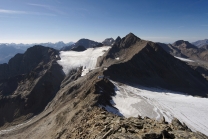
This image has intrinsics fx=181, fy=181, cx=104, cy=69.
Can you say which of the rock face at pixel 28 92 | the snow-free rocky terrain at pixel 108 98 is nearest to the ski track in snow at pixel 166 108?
the snow-free rocky terrain at pixel 108 98

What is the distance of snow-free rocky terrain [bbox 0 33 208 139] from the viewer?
24.4 metres

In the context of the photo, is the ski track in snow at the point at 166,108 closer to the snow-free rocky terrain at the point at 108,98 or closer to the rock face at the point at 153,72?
the snow-free rocky terrain at the point at 108,98

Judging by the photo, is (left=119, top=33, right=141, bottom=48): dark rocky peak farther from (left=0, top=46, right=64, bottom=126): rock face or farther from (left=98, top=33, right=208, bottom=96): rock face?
(left=0, top=46, right=64, bottom=126): rock face

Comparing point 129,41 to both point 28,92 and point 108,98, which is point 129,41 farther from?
point 108,98

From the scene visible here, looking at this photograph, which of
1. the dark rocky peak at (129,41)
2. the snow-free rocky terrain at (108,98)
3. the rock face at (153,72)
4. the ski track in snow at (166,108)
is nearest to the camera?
the snow-free rocky terrain at (108,98)

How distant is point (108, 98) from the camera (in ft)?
166

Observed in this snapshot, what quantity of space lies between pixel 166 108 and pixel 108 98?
15.7 meters

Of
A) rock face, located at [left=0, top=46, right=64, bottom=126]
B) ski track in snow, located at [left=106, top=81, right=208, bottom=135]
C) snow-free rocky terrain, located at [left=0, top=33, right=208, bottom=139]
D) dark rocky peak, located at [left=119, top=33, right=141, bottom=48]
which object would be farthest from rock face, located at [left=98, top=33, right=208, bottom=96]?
rock face, located at [left=0, top=46, right=64, bottom=126]

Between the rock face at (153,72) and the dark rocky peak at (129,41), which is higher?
the dark rocky peak at (129,41)

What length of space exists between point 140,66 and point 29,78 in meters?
67.9

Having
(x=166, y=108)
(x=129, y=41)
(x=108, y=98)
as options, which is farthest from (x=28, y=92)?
(x=166, y=108)

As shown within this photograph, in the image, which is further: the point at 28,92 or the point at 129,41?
the point at 129,41

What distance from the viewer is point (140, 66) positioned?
3578 inches

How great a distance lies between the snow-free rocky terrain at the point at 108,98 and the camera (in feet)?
80.0
